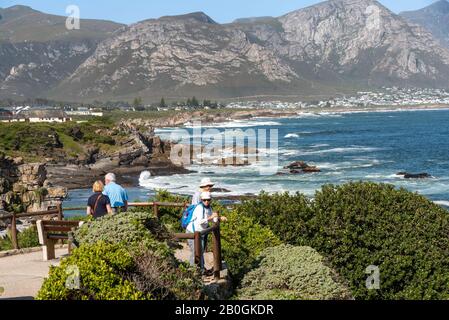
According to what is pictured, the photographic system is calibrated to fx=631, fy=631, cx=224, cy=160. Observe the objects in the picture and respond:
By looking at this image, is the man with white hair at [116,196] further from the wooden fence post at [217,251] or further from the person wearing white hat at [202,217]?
the wooden fence post at [217,251]

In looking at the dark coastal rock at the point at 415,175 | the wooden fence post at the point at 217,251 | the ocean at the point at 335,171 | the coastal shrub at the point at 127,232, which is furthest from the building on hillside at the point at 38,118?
the coastal shrub at the point at 127,232

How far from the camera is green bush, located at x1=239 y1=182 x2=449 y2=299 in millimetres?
12445

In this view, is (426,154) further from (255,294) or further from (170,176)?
(255,294)

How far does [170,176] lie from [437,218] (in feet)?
180

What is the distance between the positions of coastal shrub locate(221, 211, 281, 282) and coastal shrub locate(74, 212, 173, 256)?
257 centimetres

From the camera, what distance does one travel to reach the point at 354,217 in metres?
13.3

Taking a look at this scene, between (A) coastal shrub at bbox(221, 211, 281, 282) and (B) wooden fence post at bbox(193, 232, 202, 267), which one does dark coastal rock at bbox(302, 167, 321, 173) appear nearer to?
(A) coastal shrub at bbox(221, 211, 281, 282)

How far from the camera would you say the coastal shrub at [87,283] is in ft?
24.3

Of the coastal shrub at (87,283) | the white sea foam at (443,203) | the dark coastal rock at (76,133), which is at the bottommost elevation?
the white sea foam at (443,203)

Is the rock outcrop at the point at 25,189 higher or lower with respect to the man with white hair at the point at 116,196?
lower

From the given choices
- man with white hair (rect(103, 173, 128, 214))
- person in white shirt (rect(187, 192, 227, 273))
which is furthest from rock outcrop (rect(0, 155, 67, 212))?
person in white shirt (rect(187, 192, 227, 273))

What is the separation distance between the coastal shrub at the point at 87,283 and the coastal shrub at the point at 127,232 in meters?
1.14

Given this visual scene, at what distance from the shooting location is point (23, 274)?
12.6 m
